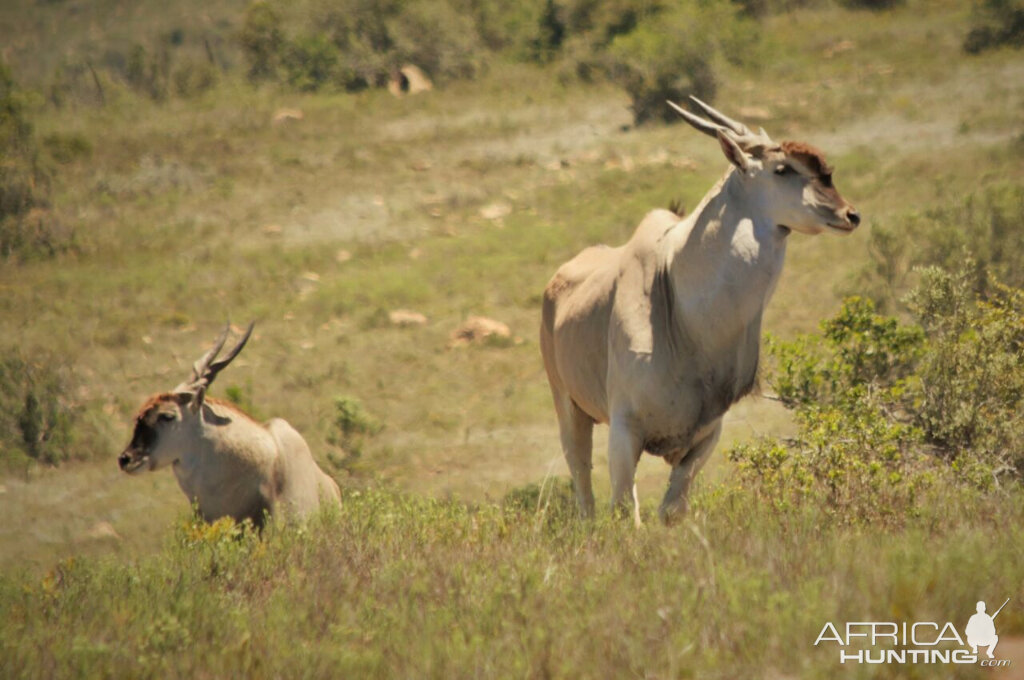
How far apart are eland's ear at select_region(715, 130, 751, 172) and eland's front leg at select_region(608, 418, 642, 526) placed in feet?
5.02

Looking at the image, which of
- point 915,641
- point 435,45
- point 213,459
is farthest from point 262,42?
point 915,641

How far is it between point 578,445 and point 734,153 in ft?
9.21

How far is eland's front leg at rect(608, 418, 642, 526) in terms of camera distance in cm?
676

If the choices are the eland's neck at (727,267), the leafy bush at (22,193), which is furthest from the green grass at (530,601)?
the leafy bush at (22,193)

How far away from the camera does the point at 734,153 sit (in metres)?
6.48

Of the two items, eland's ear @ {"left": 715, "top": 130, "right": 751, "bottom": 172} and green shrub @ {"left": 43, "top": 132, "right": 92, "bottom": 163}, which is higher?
eland's ear @ {"left": 715, "top": 130, "right": 751, "bottom": 172}

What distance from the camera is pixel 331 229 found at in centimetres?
2202

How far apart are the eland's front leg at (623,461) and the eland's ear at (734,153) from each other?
1.53 meters

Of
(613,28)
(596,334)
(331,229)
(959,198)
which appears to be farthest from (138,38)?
(596,334)

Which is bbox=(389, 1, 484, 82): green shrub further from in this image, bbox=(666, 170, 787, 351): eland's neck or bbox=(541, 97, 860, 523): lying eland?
bbox=(666, 170, 787, 351): eland's neck

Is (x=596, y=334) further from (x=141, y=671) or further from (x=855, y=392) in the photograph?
(x=141, y=671)

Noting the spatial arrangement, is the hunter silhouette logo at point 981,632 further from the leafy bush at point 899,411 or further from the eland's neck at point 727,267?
the eland's neck at point 727,267

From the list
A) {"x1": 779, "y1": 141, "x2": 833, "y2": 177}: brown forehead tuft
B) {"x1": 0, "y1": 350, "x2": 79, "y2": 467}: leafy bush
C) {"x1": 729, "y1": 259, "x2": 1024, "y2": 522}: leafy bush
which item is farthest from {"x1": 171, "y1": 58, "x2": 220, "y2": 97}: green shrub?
{"x1": 779, "y1": 141, "x2": 833, "y2": 177}: brown forehead tuft

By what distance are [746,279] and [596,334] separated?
53.0 inches
